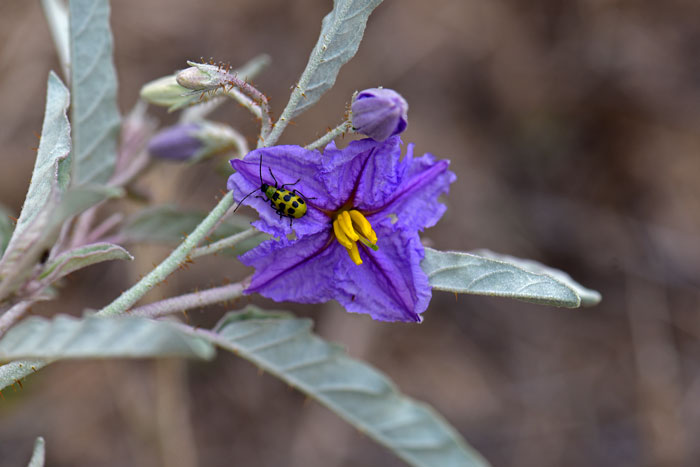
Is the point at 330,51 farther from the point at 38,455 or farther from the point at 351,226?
the point at 38,455

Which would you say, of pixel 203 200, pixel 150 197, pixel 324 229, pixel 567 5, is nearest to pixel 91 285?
pixel 203 200

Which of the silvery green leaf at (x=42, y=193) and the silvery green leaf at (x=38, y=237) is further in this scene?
the silvery green leaf at (x=42, y=193)

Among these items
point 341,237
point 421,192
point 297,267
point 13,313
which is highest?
point 421,192

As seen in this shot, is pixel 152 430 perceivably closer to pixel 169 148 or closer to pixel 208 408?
pixel 208 408

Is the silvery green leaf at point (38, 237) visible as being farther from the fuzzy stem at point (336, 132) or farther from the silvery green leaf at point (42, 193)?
the fuzzy stem at point (336, 132)

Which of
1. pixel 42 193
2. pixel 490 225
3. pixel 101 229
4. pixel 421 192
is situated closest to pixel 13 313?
pixel 42 193

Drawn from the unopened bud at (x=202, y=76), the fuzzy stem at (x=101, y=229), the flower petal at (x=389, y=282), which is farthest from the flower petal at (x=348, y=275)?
the fuzzy stem at (x=101, y=229)
